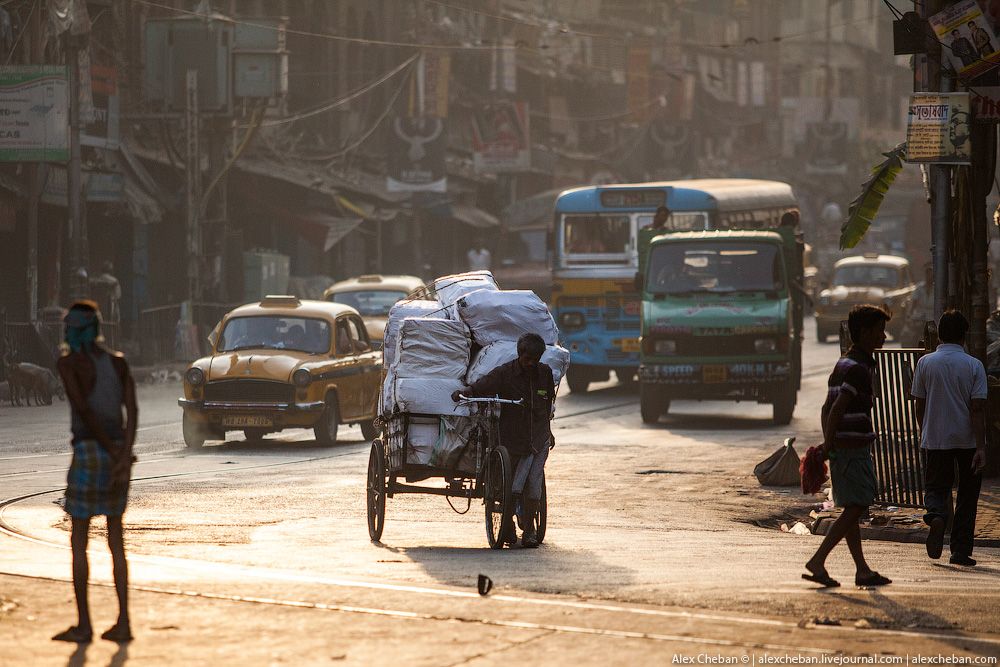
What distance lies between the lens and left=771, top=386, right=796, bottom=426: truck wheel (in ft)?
72.9

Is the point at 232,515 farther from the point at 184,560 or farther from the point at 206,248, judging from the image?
the point at 206,248

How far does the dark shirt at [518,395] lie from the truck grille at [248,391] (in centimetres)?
836

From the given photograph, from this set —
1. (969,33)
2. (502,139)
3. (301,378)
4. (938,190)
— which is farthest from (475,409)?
(502,139)

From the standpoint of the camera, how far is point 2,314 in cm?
2806

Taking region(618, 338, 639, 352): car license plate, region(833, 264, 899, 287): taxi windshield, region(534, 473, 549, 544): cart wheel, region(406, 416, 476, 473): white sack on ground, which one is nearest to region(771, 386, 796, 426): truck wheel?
region(618, 338, 639, 352): car license plate

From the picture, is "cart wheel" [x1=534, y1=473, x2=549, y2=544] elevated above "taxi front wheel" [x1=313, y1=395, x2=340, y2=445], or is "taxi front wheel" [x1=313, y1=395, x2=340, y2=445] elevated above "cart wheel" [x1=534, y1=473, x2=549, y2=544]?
"cart wheel" [x1=534, y1=473, x2=549, y2=544]

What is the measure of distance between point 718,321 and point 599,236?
17.2 ft

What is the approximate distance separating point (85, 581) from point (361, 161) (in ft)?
138

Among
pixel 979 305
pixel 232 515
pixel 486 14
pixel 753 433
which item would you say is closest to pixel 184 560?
pixel 232 515

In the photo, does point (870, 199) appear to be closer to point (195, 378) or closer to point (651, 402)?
point (651, 402)

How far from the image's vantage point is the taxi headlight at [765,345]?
2217 cm

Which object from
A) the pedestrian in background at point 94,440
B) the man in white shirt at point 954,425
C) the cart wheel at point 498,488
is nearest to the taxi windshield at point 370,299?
the cart wheel at point 498,488

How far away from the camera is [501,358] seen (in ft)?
40.1

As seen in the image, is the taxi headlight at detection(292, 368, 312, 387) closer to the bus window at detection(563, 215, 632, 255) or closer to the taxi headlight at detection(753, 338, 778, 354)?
the taxi headlight at detection(753, 338, 778, 354)
